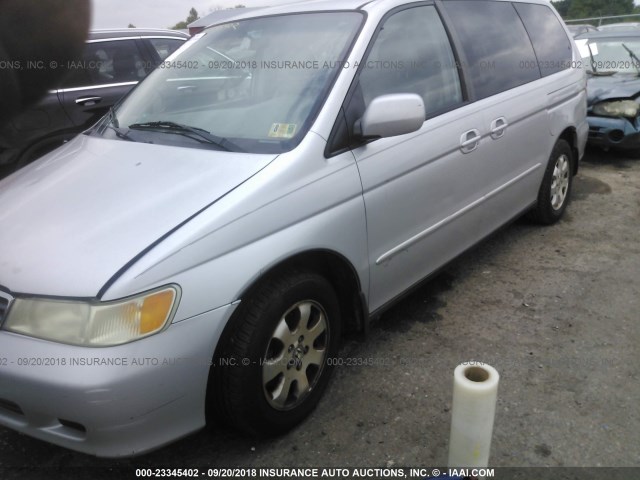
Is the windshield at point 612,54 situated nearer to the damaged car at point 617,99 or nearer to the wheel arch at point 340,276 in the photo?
the damaged car at point 617,99

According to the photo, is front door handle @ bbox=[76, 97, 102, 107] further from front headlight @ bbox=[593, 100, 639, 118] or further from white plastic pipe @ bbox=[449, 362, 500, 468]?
front headlight @ bbox=[593, 100, 639, 118]

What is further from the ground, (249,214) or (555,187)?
(249,214)

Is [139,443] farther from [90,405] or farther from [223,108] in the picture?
[223,108]

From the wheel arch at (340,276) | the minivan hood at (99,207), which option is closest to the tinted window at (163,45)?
the minivan hood at (99,207)

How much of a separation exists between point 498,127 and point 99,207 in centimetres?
232

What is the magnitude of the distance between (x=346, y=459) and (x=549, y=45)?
11.4 feet

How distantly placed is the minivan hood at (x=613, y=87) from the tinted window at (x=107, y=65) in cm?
497

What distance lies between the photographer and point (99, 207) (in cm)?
217

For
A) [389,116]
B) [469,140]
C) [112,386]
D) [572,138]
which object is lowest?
[572,138]

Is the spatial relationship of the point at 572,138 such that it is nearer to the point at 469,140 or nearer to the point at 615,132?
the point at 469,140

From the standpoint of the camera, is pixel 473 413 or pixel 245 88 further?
pixel 245 88

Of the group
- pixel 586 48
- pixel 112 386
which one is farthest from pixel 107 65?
pixel 586 48

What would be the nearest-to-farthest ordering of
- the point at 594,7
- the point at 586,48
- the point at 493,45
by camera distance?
the point at 493,45
the point at 586,48
the point at 594,7

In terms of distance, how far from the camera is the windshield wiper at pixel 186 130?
2.47 metres
